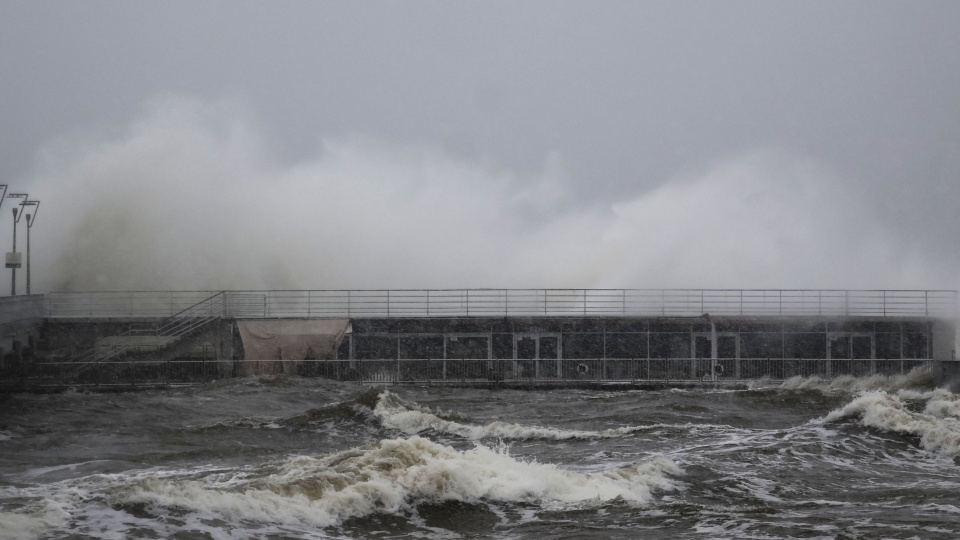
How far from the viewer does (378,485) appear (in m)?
13.4

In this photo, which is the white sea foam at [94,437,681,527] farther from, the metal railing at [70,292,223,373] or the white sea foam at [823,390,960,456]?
the metal railing at [70,292,223,373]

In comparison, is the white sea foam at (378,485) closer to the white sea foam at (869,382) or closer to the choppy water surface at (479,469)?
the choppy water surface at (479,469)

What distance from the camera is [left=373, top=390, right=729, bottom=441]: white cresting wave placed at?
2052 cm

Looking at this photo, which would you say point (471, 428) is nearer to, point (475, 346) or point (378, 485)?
point (378, 485)

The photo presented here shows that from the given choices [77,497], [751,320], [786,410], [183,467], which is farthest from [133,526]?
Answer: [751,320]

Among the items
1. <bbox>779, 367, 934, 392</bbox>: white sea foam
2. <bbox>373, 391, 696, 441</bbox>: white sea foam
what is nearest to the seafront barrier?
<bbox>779, 367, 934, 392</bbox>: white sea foam

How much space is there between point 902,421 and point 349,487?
1245cm

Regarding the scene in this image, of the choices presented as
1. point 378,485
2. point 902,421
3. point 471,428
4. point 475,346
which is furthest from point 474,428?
point 475,346

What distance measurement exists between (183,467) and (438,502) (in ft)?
16.4

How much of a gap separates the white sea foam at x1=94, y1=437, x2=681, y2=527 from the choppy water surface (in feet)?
0.11

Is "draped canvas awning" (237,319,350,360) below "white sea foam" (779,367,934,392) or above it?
above

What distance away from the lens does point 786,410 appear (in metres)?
25.3

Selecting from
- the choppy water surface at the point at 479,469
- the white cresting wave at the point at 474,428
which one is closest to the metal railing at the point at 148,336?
the choppy water surface at the point at 479,469

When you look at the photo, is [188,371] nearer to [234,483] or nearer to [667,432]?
[667,432]
